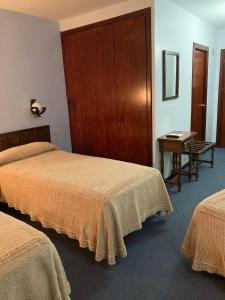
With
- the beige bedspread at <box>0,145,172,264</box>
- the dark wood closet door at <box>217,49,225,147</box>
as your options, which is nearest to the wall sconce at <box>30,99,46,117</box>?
the beige bedspread at <box>0,145,172,264</box>

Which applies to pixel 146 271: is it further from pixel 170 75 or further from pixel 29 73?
pixel 29 73

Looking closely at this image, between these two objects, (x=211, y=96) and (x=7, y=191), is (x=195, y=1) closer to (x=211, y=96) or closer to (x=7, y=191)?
(x=211, y=96)

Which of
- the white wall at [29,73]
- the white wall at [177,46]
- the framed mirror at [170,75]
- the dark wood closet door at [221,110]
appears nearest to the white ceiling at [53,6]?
the white wall at [29,73]

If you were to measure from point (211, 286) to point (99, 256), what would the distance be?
0.82 meters

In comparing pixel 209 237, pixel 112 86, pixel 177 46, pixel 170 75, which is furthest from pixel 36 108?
pixel 209 237

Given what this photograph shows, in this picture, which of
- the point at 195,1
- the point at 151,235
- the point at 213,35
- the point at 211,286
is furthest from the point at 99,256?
the point at 213,35

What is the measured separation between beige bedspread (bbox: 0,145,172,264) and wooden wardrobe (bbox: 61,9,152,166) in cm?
81

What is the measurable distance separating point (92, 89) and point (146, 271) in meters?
2.59

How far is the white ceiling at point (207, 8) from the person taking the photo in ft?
10.1

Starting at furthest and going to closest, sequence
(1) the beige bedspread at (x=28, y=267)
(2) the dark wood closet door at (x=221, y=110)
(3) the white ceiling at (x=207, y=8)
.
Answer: (2) the dark wood closet door at (x=221, y=110)
(3) the white ceiling at (x=207, y=8)
(1) the beige bedspread at (x=28, y=267)

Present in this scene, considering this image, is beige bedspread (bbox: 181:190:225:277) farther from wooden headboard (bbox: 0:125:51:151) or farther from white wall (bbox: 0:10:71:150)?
white wall (bbox: 0:10:71:150)

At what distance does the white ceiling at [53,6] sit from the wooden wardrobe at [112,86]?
8.9 inches

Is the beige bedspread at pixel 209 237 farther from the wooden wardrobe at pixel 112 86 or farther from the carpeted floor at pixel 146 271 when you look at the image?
the wooden wardrobe at pixel 112 86

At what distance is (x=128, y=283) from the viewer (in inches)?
70.4
